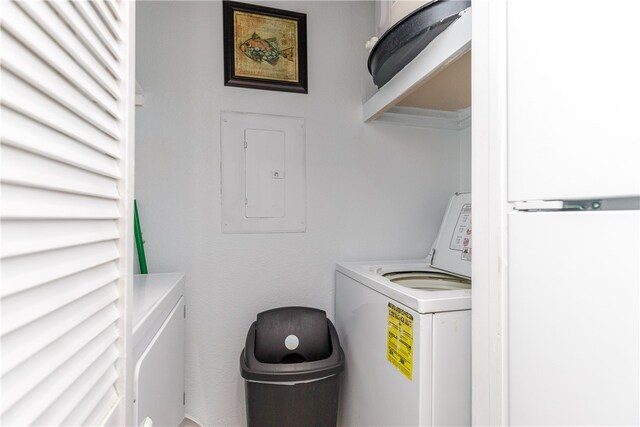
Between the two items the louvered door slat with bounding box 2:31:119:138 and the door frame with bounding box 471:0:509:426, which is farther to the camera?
the door frame with bounding box 471:0:509:426

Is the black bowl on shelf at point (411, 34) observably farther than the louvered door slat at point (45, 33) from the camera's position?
Yes

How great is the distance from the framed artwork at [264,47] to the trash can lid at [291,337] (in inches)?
47.6

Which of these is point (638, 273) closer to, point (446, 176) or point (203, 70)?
point (446, 176)

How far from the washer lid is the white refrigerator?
0.85m

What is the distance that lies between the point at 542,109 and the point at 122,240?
0.90 meters

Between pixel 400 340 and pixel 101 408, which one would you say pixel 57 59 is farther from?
pixel 400 340

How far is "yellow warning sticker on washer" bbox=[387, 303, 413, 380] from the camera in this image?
1.00 m

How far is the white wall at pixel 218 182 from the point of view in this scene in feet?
5.31

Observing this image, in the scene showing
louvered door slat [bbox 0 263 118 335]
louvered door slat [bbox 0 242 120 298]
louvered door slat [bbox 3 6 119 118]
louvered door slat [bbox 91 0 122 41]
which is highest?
louvered door slat [bbox 91 0 122 41]

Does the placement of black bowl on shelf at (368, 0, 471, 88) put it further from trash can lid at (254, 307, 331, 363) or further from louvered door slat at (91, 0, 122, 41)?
trash can lid at (254, 307, 331, 363)

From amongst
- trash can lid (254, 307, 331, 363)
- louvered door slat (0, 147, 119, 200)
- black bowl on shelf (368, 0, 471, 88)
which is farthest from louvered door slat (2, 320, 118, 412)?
black bowl on shelf (368, 0, 471, 88)

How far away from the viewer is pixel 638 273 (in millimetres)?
502

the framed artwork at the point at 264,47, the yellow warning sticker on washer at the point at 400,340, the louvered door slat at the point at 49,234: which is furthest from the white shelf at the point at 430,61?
the louvered door slat at the point at 49,234

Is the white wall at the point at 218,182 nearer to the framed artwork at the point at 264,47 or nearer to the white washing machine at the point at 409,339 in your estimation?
the framed artwork at the point at 264,47
